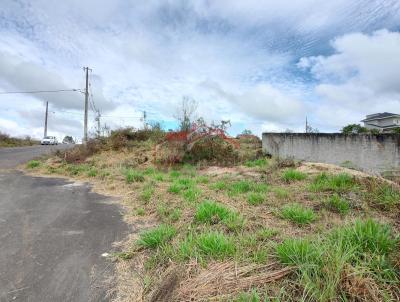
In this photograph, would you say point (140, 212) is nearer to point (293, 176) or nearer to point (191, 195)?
point (191, 195)

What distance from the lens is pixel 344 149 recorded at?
8.12m

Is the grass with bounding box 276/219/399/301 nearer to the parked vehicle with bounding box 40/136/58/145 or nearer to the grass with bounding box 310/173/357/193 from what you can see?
the grass with bounding box 310/173/357/193

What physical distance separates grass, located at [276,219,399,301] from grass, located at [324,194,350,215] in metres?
1.22

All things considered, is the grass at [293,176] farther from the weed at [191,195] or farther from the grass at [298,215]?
the grass at [298,215]

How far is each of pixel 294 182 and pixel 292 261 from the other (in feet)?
12.5

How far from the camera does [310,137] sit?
30.8 ft

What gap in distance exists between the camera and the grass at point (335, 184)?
15.8 ft

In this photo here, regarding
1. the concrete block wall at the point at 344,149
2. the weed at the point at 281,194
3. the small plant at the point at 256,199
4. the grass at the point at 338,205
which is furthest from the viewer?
the concrete block wall at the point at 344,149

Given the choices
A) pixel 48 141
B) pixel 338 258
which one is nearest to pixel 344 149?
pixel 338 258

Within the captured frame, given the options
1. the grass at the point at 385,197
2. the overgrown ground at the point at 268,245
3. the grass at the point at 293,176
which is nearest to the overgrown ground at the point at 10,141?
the overgrown ground at the point at 268,245

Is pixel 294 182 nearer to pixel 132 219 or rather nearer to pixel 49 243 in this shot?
pixel 132 219

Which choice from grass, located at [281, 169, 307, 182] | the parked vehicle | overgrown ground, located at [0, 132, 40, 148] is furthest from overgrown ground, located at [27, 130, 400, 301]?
the parked vehicle

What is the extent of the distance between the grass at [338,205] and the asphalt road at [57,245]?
3032 mm

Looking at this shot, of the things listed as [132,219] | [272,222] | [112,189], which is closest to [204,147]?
[112,189]
